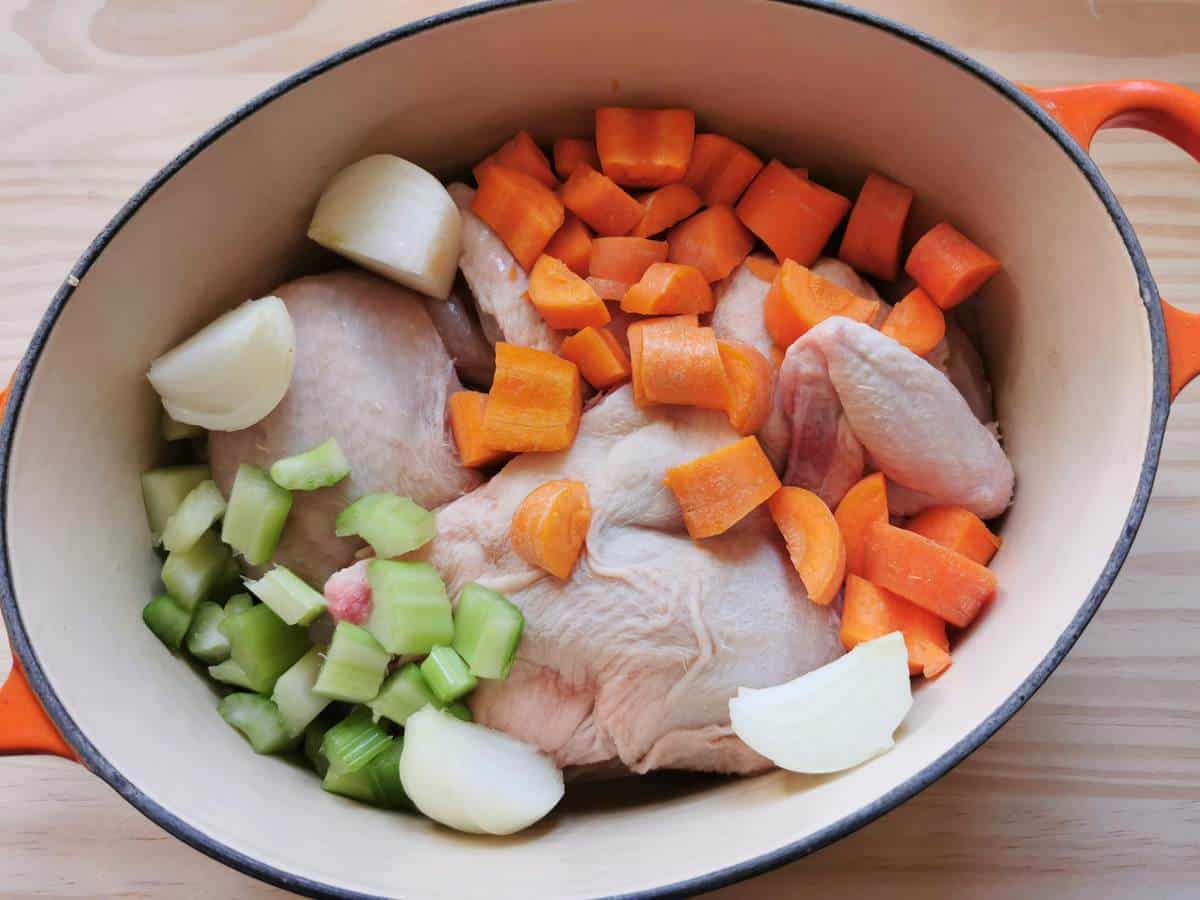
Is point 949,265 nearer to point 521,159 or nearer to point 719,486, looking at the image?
point 719,486

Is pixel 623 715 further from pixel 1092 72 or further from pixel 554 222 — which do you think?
pixel 1092 72

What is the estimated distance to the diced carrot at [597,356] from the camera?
4.98 feet

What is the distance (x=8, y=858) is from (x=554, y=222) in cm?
119

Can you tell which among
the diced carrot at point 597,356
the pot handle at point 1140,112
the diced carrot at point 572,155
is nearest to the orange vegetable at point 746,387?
the diced carrot at point 597,356

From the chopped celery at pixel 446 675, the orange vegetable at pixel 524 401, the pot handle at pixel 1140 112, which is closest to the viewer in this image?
the pot handle at pixel 1140 112

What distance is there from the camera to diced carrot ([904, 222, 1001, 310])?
4.98 ft

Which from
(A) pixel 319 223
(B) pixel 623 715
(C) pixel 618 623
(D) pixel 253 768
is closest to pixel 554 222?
(A) pixel 319 223

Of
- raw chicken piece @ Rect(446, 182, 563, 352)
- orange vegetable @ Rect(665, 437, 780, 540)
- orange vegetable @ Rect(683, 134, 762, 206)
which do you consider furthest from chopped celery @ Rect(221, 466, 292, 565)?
orange vegetable @ Rect(683, 134, 762, 206)

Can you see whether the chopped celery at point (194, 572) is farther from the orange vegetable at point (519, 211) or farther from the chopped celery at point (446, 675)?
the orange vegetable at point (519, 211)

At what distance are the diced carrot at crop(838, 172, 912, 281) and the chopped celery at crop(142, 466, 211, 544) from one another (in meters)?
1.04

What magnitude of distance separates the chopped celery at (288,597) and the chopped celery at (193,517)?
0.11m

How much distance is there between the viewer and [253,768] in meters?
1.40

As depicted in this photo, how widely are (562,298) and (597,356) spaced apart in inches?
3.8

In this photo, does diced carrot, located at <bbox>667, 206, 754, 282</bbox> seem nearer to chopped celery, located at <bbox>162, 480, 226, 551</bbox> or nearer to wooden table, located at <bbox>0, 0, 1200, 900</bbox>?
wooden table, located at <bbox>0, 0, 1200, 900</bbox>
